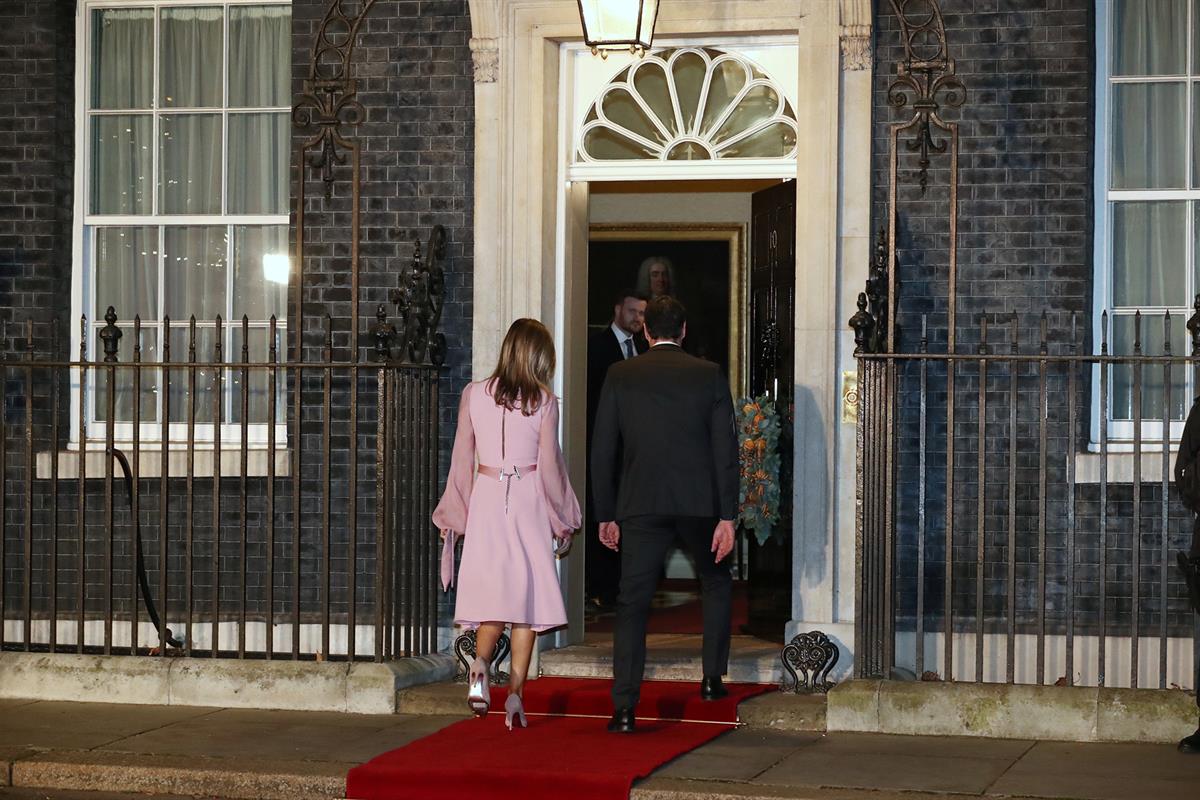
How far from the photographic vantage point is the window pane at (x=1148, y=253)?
8.95 metres

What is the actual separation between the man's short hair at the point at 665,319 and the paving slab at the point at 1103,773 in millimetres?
2295

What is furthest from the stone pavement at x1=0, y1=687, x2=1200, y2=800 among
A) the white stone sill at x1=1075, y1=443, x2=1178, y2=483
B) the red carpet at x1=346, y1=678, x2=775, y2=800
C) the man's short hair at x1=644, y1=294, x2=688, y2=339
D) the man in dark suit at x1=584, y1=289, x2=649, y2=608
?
the man in dark suit at x1=584, y1=289, x2=649, y2=608

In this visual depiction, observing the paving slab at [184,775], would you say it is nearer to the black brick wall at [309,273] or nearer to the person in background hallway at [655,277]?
the black brick wall at [309,273]

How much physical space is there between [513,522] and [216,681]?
1808mm

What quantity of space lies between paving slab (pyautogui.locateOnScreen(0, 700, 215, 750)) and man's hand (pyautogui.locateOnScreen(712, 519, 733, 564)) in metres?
2.56

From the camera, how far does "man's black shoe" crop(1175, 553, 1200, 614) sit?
24.2 feet

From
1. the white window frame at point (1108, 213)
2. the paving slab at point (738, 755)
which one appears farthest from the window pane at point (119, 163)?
the white window frame at point (1108, 213)

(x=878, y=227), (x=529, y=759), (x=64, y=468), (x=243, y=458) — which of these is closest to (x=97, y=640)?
(x=64, y=468)

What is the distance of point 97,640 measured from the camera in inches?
377

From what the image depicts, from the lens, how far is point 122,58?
32.4ft

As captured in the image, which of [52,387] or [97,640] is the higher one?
[52,387]

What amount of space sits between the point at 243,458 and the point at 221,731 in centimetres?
160

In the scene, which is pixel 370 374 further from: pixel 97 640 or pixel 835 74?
pixel 835 74

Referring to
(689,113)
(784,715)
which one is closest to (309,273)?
(689,113)
